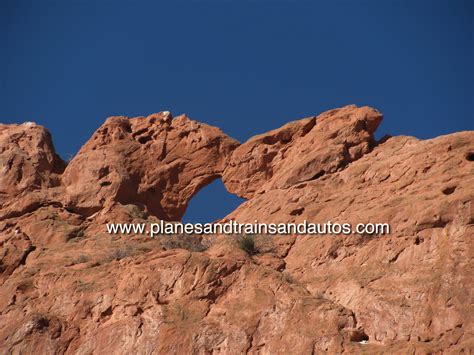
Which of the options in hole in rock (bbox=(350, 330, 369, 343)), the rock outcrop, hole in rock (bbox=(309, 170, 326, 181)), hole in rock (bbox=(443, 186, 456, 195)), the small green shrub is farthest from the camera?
hole in rock (bbox=(309, 170, 326, 181))

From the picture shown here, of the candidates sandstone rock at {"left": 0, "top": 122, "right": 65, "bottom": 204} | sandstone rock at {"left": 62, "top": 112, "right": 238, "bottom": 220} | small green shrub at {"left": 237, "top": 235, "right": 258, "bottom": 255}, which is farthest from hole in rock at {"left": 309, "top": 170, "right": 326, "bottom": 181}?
sandstone rock at {"left": 0, "top": 122, "right": 65, "bottom": 204}

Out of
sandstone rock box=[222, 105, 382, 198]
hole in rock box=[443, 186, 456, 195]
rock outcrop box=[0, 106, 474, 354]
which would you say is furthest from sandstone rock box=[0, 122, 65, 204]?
hole in rock box=[443, 186, 456, 195]

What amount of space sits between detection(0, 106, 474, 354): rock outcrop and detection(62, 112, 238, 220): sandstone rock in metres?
0.06

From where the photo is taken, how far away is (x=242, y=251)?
28797mm

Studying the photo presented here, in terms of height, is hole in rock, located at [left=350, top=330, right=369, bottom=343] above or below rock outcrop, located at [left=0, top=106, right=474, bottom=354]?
below

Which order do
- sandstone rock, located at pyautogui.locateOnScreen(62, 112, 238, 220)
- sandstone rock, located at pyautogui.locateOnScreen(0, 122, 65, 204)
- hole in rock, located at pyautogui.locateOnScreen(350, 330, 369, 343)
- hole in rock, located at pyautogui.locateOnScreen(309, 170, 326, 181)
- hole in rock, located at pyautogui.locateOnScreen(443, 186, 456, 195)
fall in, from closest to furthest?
hole in rock, located at pyautogui.locateOnScreen(350, 330, 369, 343), hole in rock, located at pyautogui.locateOnScreen(443, 186, 456, 195), hole in rock, located at pyautogui.locateOnScreen(309, 170, 326, 181), sandstone rock, located at pyautogui.locateOnScreen(0, 122, 65, 204), sandstone rock, located at pyautogui.locateOnScreen(62, 112, 238, 220)

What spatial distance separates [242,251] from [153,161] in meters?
9.91

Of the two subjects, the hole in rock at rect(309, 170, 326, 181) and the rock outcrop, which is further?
the hole in rock at rect(309, 170, 326, 181)

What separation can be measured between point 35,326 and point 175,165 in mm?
12646

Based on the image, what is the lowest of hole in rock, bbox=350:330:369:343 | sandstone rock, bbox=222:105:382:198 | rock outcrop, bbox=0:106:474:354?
hole in rock, bbox=350:330:369:343

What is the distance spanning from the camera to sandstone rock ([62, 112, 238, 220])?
117 ft

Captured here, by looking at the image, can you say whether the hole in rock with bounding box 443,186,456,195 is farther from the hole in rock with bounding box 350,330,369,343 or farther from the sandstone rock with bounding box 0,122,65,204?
the sandstone rock with bounding box 0,122,65,204

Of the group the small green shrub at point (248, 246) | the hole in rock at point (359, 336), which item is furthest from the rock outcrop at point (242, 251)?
the small green shrub at point (248, 246)

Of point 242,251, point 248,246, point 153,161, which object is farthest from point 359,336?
point 153,161
